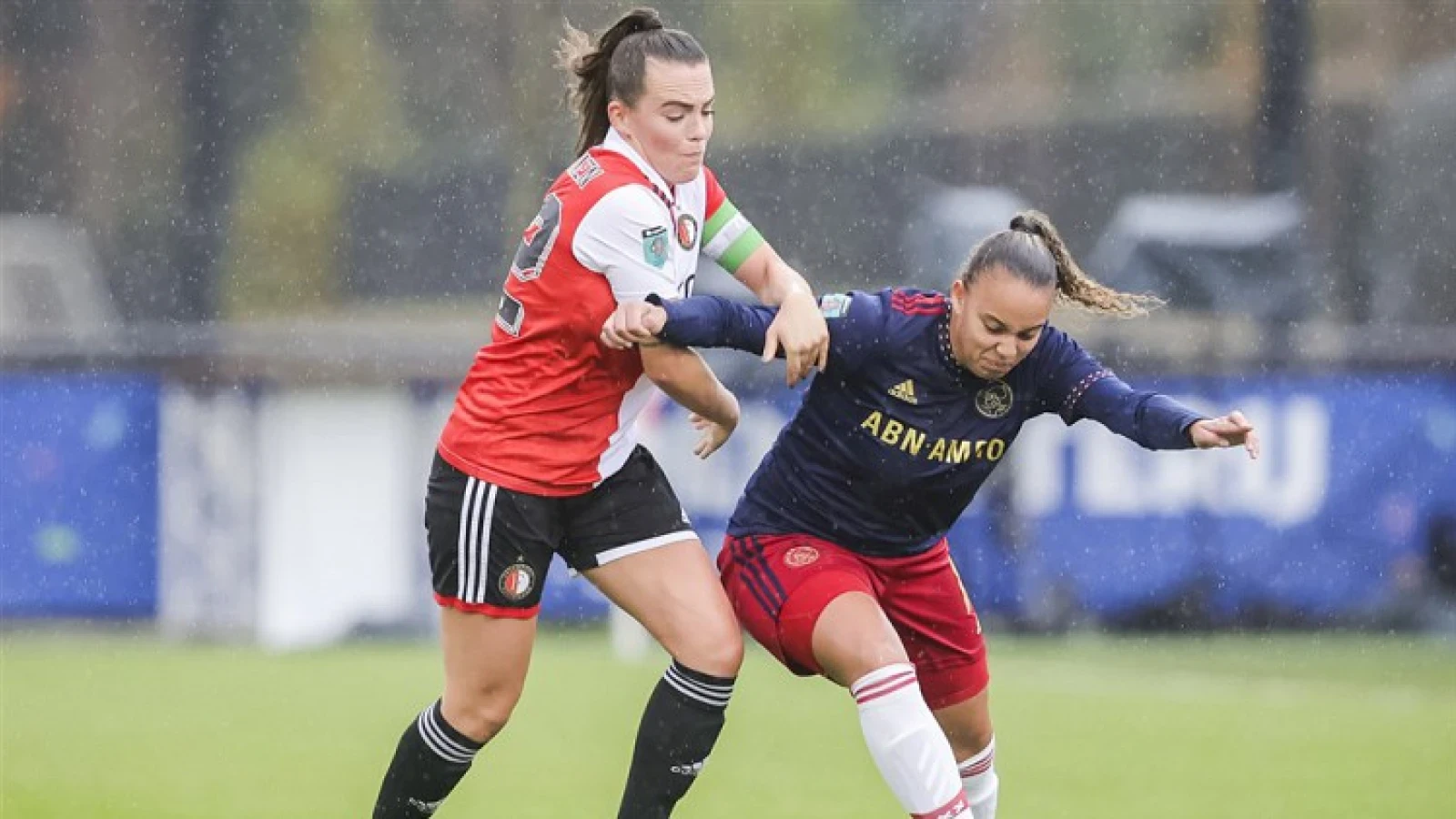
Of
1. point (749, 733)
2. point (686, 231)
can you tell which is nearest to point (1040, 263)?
point (686, 231)

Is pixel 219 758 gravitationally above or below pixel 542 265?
below

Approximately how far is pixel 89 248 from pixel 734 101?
3704mm

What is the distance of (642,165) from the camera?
14.7 feet

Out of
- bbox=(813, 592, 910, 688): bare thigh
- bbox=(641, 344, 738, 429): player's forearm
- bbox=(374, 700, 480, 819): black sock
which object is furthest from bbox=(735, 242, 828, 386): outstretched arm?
bbox=(374, 700, 480, 819): black sock

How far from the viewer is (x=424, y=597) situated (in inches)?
417

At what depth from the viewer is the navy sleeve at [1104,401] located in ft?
14.3

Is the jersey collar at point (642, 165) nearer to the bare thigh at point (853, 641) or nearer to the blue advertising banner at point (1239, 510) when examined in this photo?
the bare thigh at point (853, 641)

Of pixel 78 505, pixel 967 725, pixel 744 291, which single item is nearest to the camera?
pixel 967 725

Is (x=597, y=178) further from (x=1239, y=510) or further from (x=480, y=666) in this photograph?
(x=1239, y=510)

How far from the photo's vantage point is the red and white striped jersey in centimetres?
437

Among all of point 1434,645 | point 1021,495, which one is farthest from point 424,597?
point 1434,645

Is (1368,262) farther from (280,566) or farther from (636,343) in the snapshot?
(636,343)

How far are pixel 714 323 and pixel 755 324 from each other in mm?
99

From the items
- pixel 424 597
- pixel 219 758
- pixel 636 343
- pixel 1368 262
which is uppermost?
pixel 636 343
